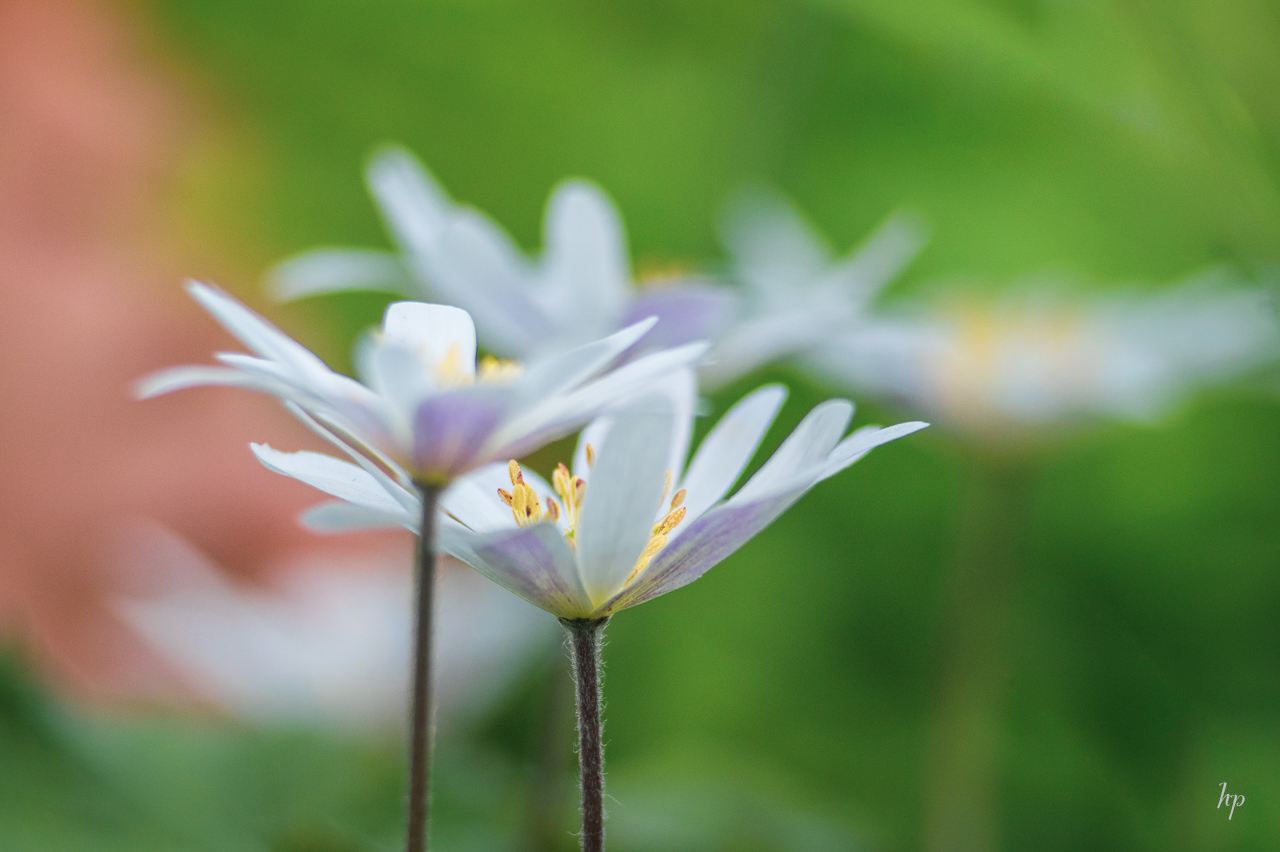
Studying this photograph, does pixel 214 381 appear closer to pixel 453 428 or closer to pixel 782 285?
pixel 453 428

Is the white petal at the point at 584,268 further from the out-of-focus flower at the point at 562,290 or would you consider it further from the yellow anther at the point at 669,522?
the yellow anther at the point at 669,522

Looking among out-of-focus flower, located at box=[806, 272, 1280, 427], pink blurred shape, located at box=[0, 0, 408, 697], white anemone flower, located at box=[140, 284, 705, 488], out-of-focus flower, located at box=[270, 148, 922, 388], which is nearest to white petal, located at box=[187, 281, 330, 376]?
white anemone flower, located at box=[140, 284, 705, 488]

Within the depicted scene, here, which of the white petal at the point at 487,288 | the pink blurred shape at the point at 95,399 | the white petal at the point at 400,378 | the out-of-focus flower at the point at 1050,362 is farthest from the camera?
the pink blurred shape at the point at 95,399

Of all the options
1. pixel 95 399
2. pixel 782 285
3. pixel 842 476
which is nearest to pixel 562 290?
pixel 782 285


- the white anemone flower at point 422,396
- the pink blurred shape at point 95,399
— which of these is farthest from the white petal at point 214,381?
the pink blurred shape at point 95,399

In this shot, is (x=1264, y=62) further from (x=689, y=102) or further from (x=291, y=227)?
(x=291, y=227)

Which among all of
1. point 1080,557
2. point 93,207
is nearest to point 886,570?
point 1080,557

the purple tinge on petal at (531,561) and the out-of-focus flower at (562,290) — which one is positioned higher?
the out-of-focus flower at (562,290)
